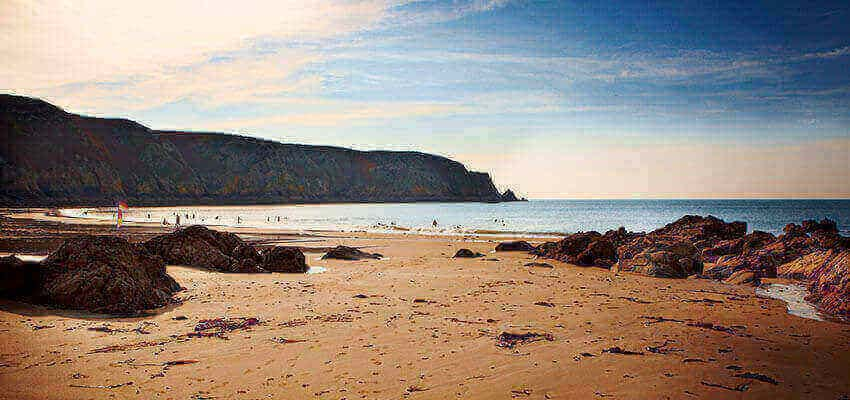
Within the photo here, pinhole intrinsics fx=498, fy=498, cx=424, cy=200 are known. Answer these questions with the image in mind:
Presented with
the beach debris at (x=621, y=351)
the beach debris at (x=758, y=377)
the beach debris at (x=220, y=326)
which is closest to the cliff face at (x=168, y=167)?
the beach debris at (x=220, y=326)

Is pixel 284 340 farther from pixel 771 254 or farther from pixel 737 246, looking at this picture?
pixel 737 246

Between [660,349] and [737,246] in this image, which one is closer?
[660,349]

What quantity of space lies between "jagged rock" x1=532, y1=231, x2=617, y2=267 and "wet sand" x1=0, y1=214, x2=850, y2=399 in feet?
19.7

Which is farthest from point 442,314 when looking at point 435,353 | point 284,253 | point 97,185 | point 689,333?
point 97,185

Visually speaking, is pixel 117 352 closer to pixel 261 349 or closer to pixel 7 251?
pixel 261 349

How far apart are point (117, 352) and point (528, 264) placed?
12583 millimetres

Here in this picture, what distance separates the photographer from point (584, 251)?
17.2 meters

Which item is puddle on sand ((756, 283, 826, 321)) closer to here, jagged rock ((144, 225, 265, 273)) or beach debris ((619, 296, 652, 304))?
beach debris ((619, 296, 652, 304))

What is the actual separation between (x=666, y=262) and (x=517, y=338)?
9661mm

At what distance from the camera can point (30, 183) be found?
9931 centimetres

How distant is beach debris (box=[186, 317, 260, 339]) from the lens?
687cm

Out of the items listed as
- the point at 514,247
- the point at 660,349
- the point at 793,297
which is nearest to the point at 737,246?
the point at 793,297

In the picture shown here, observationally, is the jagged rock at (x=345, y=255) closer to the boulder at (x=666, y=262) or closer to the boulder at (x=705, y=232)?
the boulder at (x=666, y=262)

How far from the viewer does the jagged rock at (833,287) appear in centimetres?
920
